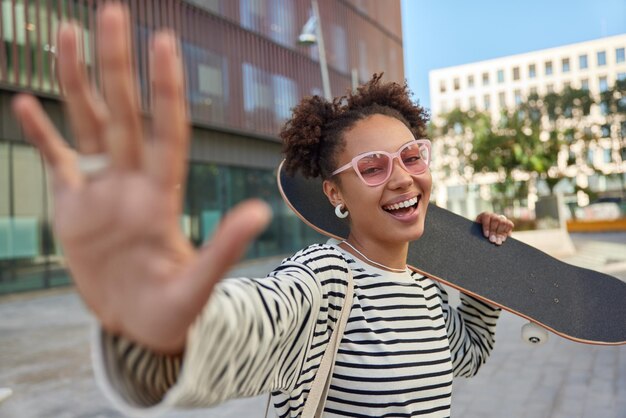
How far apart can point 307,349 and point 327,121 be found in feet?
2.55

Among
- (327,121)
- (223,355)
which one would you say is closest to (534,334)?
(327,121)

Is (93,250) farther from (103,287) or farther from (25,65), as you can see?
(25,65)

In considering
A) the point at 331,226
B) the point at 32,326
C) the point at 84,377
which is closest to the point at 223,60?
the point at 32,326

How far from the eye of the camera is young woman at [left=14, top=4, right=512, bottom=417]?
717 mm

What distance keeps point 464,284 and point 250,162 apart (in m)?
19.4

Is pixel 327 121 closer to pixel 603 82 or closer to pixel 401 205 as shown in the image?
pixel 401 205

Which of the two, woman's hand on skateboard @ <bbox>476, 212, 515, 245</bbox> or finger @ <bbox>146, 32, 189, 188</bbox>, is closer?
finger @ <bbox>146, 32, 189, 188</bbox>

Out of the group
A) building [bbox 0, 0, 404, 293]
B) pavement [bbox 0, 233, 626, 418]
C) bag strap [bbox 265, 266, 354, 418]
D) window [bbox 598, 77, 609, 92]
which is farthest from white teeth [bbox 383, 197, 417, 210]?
window [bbox 598, 77, 609, 92]

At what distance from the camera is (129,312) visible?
75cm

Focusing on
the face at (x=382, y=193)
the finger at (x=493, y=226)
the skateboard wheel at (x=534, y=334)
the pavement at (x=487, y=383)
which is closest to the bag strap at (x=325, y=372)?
the face at (x=382, y=193)

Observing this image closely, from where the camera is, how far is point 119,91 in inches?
28.3

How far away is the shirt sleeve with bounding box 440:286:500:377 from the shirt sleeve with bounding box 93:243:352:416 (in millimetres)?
851

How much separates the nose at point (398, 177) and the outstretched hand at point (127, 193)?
0.92 meters

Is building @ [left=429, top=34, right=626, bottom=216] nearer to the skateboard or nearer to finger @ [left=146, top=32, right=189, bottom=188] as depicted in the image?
the skateboard
